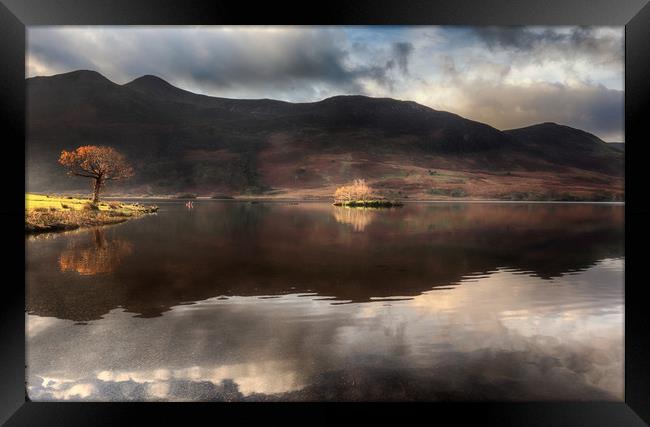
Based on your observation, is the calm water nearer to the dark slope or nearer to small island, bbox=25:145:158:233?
small island, bbox=25:145:158:233

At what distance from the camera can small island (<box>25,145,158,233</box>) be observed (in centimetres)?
2350

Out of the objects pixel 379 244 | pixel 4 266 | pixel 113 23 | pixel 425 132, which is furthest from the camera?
pixel 425 132

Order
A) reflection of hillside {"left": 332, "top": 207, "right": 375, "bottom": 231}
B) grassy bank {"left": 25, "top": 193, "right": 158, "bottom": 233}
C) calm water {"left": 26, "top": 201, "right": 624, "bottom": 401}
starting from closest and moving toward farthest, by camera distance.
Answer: calm water {"left": 26, "top": 201, "right": 624, "bottom": 401}, grassy bank {"left": 25, "top": 193, "right": 158, "bottom": 233}, reflection of hillside {"left": 332, "top": 207, "right": 375, "bottom": 231}

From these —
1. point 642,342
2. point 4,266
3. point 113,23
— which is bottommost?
point 642,342

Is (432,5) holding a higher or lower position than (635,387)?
higher

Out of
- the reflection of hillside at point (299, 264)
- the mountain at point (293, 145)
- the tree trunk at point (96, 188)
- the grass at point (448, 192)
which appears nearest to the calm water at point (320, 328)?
the reflection of hillside at point (299, 264)

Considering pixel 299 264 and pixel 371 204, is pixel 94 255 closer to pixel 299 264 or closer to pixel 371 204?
pixel 299 264

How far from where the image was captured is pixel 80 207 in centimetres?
3184

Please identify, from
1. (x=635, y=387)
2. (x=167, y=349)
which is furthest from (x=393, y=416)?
(x=167, y=349)

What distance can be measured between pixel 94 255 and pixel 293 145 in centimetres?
14691

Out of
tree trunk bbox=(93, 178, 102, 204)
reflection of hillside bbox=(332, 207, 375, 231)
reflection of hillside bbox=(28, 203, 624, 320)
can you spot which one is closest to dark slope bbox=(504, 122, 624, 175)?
reflection of hillside bbox=(332, 207, 375, 231)

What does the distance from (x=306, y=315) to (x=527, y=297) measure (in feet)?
19.6

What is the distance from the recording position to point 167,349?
21.6 feet

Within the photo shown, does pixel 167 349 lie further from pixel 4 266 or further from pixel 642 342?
pixel 642 342
